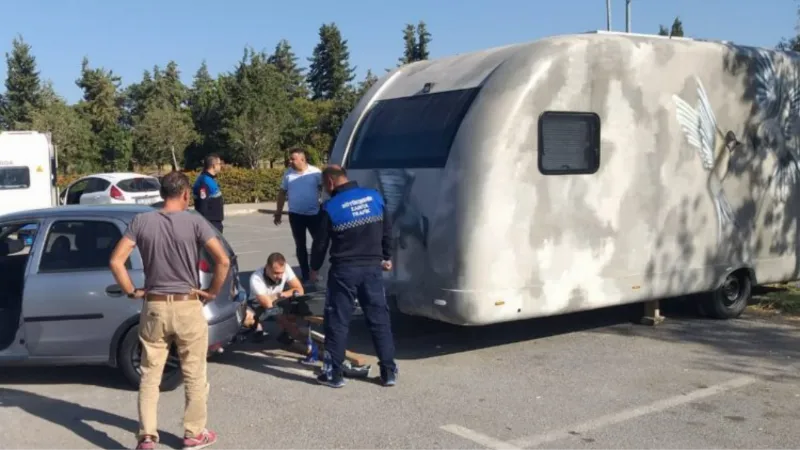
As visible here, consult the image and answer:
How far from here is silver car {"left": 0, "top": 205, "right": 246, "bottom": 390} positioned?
6070mm

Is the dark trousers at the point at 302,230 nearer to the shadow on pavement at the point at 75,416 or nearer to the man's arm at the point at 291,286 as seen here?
the man's arm at the point at 291,286

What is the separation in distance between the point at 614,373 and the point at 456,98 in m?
2.69

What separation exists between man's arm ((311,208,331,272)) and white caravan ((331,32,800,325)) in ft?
3.33

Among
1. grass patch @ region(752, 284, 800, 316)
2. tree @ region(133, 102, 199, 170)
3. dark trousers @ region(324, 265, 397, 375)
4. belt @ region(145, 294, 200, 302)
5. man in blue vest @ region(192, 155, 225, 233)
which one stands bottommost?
grass patch @ region(752, 284, 800, 316)

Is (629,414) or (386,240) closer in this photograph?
(629,414)

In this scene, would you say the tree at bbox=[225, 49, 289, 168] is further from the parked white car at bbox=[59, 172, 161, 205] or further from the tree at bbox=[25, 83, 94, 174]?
the parked white car at bbox=[59, 172, 161, 205]

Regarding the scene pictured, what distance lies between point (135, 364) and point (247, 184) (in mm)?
23961

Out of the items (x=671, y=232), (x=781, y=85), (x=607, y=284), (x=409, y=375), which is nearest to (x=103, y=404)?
(x=409, y=375)

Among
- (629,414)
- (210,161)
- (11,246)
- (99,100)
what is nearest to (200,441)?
(629,414)

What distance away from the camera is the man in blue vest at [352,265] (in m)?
6.10

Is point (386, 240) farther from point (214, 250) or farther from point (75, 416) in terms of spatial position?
point (75, 416)

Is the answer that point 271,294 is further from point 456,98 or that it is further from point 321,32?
point 321,32

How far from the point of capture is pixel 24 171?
18328 mm

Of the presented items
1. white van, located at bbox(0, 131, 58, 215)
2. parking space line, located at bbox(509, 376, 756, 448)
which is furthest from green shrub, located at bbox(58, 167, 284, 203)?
parking space line, located at bbox(509, 376, 756, 448)
